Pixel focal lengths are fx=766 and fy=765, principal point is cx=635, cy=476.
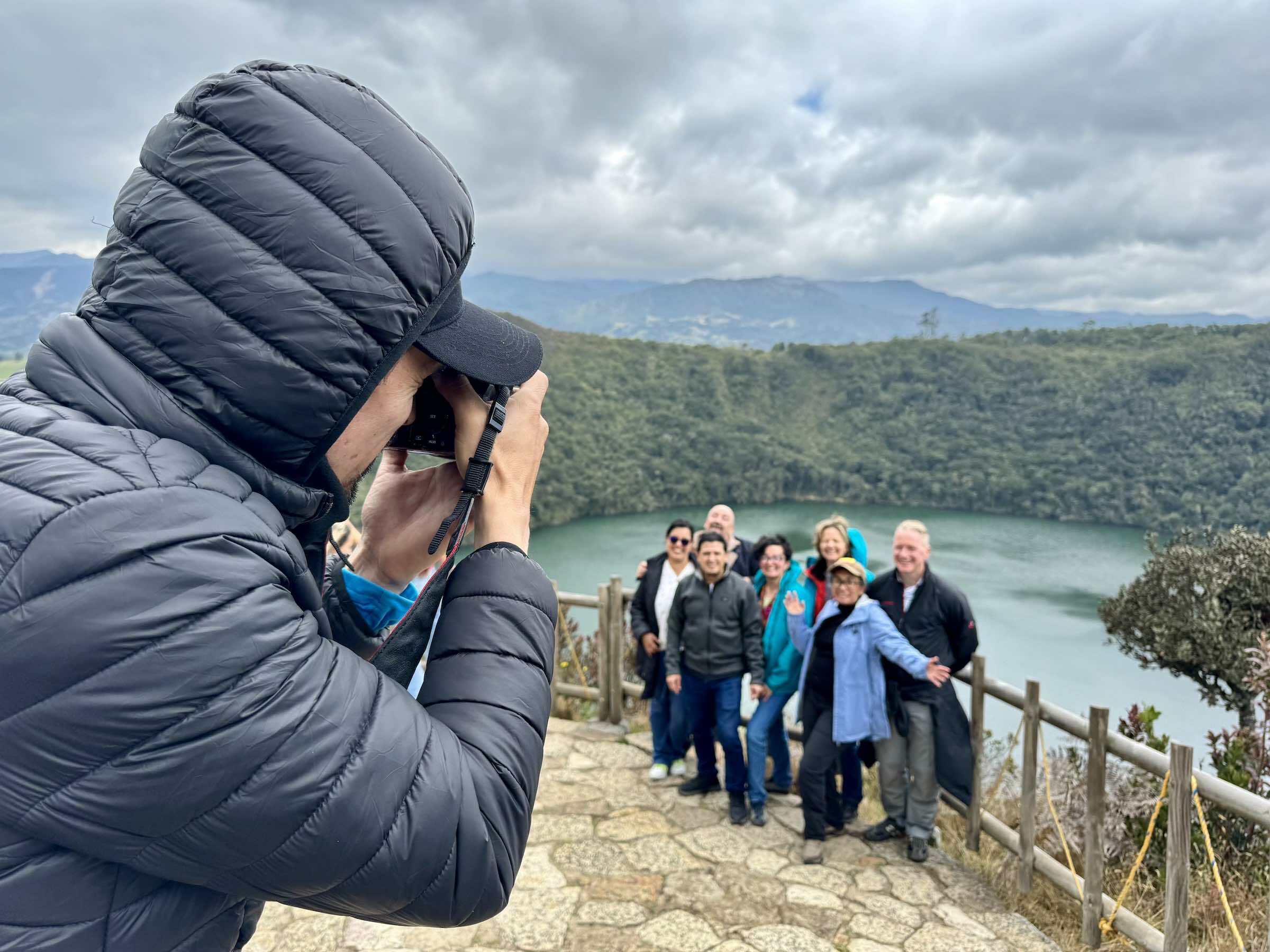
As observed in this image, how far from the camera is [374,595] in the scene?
941 millimetres

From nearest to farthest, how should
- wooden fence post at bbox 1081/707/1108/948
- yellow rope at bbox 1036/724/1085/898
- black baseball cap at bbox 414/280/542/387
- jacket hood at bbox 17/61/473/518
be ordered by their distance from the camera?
jacket hood at bbox 17/61/473/518
black baseball cap at bbox 414/280/542/387
wooden fence post at bbox 1081/707/1108/948
yellow rope at bbox 1036/724/1085/898

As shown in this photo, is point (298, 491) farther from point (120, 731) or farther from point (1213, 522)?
point (1213, 522)

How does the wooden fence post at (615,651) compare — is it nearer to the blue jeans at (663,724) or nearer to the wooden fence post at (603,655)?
the wooden fence post at (603,655)

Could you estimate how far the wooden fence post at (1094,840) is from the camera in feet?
9.84

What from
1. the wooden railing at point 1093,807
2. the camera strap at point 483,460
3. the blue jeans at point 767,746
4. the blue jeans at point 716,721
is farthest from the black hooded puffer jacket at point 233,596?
the blue jeans at point 767,746

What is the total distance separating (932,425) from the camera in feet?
145

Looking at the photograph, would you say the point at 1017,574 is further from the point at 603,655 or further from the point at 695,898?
the point at 695,898

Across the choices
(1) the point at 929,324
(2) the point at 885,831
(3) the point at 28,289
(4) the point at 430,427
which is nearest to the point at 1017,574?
(2) the point at 885,831

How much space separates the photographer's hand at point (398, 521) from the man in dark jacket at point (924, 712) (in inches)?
120

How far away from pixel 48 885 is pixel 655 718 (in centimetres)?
410

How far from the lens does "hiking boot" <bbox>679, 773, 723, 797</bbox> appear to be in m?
4.14

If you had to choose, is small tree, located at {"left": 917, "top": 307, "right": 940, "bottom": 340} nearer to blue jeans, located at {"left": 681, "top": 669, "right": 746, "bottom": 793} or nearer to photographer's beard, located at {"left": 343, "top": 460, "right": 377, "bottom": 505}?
blue jeans, located at {"left": 681, "top": 669, "right": 746, "bottom": 793}

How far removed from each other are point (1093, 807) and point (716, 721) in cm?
174

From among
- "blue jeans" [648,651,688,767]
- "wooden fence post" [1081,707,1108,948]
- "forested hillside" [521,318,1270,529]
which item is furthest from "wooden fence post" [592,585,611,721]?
"forested hillside" [521,318,1270,529]
